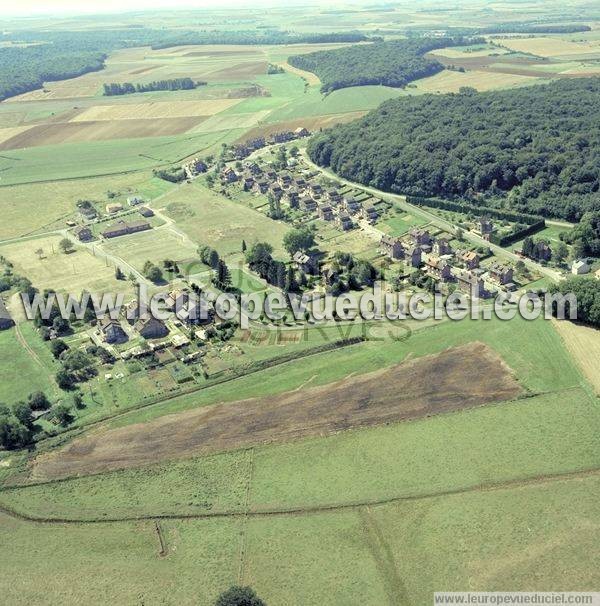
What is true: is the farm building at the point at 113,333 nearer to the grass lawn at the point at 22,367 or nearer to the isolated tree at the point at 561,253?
the grass lawn at the point at 22,367

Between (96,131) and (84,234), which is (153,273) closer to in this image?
(84,234)

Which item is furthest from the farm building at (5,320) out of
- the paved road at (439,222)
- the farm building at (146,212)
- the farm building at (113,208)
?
Result: the paved road at (439,222)

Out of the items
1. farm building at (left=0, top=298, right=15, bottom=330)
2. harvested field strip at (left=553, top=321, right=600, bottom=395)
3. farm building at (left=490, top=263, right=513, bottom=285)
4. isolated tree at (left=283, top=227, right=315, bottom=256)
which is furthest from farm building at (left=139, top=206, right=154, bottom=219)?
harvested field strip at (left=553, top=321, right=600, bottom=395)

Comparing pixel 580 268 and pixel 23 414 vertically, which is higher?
pixel 580 268

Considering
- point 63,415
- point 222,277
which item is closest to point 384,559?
point 63,415

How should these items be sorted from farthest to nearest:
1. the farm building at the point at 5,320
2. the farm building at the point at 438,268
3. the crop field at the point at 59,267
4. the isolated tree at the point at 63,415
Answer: the crop field at the point at 59,267
the farm building at the point at 438,268
the farm building at the point at 5,320
the isolated tree at the point at 63,415

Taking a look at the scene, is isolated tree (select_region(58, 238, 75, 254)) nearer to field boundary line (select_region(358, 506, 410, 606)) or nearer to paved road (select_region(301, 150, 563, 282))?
paved road (select_region(301, 150, 563, 282))

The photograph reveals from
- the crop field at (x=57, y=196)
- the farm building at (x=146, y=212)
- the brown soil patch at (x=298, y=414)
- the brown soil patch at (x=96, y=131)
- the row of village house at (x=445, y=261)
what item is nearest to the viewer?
the brown soil patch at (x=298, y=414)
